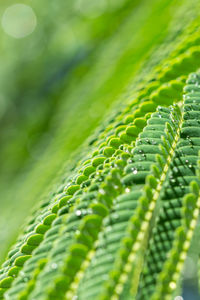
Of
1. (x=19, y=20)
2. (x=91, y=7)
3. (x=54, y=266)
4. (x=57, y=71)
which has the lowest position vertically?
(x=54, y=266)

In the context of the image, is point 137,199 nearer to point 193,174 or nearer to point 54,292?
point 193,174

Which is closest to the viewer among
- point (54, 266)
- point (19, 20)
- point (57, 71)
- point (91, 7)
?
point (54, 266)

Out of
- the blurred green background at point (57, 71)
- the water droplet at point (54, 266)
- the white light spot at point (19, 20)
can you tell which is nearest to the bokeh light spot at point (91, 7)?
the blurred green background at point (57, 71)

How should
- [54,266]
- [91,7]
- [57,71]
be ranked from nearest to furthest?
1. [54,266]
2. [91,7]
3. [57,71]

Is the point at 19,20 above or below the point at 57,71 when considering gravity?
above

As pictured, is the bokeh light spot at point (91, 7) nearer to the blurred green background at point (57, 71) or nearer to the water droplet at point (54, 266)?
the blurred green background at point (57, 71)

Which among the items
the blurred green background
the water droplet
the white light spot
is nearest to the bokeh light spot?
the blurred green background

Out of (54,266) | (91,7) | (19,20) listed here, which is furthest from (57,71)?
(54,266)

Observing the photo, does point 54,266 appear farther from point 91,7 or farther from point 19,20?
point 19,20

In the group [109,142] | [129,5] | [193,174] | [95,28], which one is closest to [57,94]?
[95,28]
